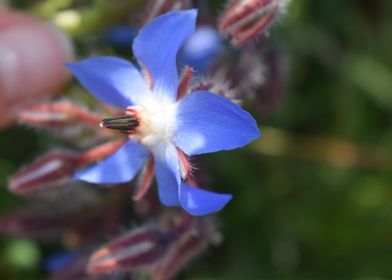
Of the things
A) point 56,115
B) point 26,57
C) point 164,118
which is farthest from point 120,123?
point 26,57

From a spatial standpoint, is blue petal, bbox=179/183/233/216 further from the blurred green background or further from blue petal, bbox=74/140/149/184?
the blurred green background

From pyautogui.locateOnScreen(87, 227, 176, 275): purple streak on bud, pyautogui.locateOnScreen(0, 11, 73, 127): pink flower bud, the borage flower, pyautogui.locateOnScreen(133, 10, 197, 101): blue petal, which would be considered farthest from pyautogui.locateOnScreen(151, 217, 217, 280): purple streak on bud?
pyautogui.locateOnScreen(0, 11, 73, 127): pink flower bud

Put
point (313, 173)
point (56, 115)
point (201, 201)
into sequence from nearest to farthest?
1. point (201, 201)
2. point (56, 115)
3. point (313, 173)

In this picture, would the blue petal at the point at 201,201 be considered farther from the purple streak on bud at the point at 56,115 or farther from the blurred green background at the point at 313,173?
the blurred green background at the point at 313,173

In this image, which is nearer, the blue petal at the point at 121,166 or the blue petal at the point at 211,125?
the blue petal at the point at 211,125

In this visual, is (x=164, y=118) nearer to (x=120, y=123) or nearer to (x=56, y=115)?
(x=120, y=123)

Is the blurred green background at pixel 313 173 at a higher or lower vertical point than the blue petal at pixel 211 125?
lower

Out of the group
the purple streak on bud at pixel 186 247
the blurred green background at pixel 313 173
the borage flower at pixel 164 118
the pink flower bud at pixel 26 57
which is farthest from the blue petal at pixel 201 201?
the blurred green background at pixel 313 173
